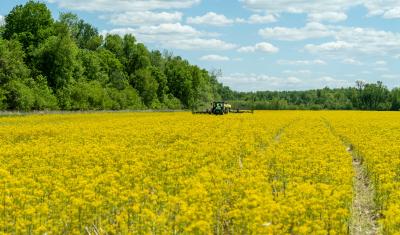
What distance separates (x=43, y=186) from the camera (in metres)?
12.9

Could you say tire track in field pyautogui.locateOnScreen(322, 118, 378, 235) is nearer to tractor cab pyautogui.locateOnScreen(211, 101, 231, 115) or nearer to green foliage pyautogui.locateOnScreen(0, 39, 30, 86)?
tractor cab pyautogui.locateOnScreen(211, 101, 231, 115)

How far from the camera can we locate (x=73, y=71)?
92000 mm

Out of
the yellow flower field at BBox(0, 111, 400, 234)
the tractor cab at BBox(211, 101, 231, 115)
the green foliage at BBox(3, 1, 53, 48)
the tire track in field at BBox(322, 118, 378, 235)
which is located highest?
the green foliage at BBox(3, 1, 53, 48)

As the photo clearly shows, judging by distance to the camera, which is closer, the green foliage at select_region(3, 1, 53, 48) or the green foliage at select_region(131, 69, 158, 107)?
the green foliage at select_region(3, 1, 53, 48)

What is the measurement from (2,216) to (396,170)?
11108mm

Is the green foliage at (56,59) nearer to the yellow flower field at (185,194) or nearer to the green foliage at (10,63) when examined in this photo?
the green foliage at (10,63)

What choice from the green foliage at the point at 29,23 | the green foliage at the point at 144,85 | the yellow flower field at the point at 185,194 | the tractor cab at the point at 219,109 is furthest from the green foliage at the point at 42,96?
the yellow flower field at the point at 185,194

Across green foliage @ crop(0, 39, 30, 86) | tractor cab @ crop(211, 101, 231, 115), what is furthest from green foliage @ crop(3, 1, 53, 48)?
tractor cab @ crop(211, 101, 231, 115)

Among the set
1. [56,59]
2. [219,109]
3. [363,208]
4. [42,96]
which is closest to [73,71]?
[56,59]

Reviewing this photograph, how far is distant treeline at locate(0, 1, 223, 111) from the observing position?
72.4 m

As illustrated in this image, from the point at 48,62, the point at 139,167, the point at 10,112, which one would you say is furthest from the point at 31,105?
the point at 139,167

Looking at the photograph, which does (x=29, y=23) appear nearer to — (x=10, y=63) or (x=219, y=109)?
(x=10, y=63)

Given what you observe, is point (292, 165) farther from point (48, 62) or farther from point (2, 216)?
point (48, 62)

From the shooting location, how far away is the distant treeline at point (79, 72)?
7319 centimetres
